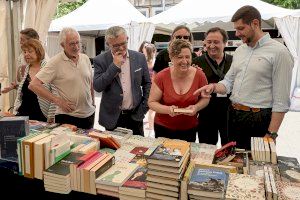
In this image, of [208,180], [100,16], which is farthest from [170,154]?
[100,16]

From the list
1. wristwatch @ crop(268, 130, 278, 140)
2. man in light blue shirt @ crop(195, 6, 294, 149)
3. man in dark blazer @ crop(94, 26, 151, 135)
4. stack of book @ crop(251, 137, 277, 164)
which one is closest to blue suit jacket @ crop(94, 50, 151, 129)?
man in dark blazer @ crop(94, 26, 151, 135)

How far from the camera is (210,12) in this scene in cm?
792

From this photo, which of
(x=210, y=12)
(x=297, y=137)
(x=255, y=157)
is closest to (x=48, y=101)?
(x=255, y=157)

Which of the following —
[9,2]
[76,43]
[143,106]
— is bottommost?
[143,106]

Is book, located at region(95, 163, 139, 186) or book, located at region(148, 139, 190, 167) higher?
book, located at region(148, 139, 190, 167)

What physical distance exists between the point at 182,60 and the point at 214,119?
0.94 metres

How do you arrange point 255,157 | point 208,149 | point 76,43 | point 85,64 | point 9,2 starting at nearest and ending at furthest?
1. point 255,157
2. point 208,149
3. point 76,43
4. point 85,64
5. point 9,2

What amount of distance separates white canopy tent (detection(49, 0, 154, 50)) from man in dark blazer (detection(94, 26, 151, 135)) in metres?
6.25

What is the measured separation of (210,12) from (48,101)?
6059mm

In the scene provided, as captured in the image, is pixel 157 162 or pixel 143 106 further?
pixel 143 106

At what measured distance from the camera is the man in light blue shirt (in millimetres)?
2273

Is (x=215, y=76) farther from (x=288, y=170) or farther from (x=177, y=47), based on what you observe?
(x=288, y=170)

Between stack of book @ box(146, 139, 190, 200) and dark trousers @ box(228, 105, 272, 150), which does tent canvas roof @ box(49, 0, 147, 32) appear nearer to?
dark trousers @ box(228, 105, 272, 150)

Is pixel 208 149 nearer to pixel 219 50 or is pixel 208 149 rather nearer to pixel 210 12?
pixel 219 50
